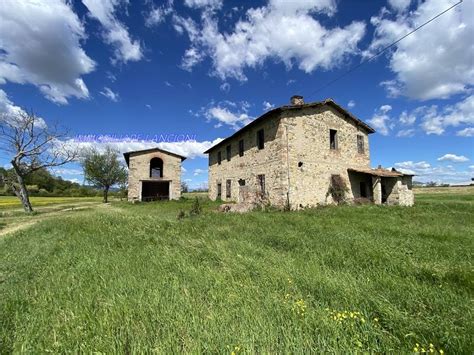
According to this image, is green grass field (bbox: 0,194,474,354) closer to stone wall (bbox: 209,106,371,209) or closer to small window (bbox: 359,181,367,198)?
stone wall (bbox: 209,106,371,209)

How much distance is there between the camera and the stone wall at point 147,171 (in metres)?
25.9

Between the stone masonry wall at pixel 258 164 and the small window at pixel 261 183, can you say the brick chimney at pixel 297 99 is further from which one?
the small window at pixel 261 183

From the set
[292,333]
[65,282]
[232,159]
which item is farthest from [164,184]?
[292,333]

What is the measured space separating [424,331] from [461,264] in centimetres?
284

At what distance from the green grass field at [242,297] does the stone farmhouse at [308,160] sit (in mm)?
9411

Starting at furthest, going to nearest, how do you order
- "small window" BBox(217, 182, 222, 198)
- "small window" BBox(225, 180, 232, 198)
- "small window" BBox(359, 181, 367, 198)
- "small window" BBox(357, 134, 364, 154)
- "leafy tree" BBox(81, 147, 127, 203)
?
"leafy tree" BBox(81, 147, 127, 203)
"small window" BBox(217, 182, 222, 198)
"small window" BBox(225, 180, 232, 198)
"small window" BBox(357, 134, 364, 154)
"small window" BBox(359, 181, 367, 198)

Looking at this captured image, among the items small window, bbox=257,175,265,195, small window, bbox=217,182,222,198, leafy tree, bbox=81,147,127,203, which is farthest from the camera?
leafy tree, bbox=81,147,127,203

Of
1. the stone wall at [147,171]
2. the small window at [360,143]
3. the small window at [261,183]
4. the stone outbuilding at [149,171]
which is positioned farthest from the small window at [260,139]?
the stone wall at [147,171]

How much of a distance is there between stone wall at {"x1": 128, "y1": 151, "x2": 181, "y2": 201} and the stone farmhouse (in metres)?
9.84

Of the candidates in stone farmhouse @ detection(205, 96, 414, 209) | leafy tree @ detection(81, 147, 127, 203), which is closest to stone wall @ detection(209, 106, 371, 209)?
stone farmhouse @ detection(205, 96, 414, 209)

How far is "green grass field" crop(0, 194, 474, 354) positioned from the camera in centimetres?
225

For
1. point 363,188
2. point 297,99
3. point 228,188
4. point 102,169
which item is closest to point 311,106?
point 297,99

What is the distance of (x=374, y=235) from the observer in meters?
6.71

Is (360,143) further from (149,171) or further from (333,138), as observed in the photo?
(149,171)
